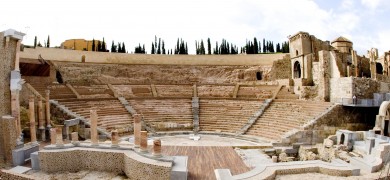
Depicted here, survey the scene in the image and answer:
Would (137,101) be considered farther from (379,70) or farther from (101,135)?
(379,70)

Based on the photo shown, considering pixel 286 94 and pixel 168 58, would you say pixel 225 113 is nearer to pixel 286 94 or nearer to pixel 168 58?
pixel 286 94

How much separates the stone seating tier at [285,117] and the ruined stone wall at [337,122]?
2.56ft

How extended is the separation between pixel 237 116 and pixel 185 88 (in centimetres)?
746

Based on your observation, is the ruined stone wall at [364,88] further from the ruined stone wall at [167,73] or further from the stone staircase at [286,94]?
the ruined stone wall at [167,73]

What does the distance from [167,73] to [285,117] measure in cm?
1838

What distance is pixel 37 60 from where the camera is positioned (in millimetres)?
29250

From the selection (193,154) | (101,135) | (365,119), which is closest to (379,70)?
(365,119)

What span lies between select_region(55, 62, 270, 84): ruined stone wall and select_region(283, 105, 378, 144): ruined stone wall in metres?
14.7

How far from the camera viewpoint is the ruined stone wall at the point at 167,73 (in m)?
33.6

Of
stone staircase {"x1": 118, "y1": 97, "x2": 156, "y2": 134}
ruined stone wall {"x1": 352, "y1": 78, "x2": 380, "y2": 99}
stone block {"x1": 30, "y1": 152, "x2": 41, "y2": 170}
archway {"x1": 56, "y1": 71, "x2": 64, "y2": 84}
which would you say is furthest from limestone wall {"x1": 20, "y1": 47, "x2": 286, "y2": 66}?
stone block {"x1": 30, "y1": 152, "x2": 41, "y2": 170}

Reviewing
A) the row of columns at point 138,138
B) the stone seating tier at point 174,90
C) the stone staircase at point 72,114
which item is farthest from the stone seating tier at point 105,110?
the row of columns at point 138,138

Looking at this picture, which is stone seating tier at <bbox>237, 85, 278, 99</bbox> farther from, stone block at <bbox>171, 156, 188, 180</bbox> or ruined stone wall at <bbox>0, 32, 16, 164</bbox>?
ruined stone wall at <bbox>0, 32, 16, 164</bbox>

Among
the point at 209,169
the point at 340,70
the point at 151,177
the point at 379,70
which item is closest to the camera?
the point at 151,177

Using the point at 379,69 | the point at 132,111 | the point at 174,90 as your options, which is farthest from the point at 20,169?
the point at 379,69
